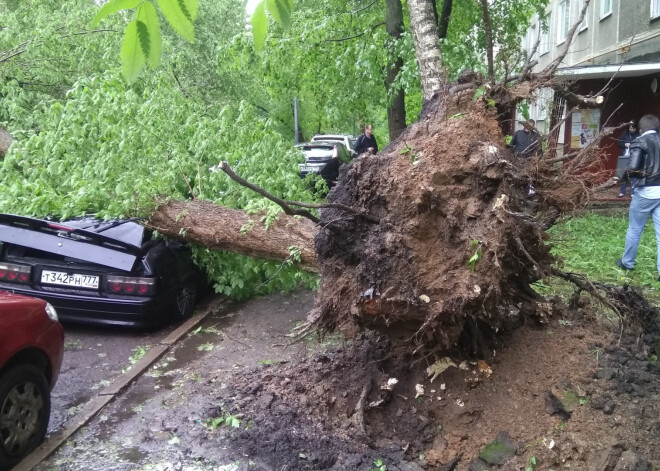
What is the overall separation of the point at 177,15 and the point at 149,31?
0.10 m

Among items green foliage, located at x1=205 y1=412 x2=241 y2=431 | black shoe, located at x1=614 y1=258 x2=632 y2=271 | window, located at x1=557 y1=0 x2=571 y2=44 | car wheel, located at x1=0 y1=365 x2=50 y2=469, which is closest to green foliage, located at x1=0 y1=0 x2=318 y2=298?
green foliage, located at x1=205 y1=412 x2=241 y2=431

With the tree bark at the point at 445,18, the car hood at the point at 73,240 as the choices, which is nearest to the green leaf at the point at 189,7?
the car hood at the point at 73,240

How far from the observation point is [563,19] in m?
24.6

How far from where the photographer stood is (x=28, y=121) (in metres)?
8.39

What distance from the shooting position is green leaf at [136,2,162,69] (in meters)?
1.81

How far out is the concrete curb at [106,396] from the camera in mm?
3537

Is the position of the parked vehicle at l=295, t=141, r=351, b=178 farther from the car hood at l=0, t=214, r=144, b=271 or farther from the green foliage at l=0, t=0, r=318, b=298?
the car hood at l=0, t=214, r=144, b=271

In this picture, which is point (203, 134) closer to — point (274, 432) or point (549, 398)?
point (274, 432)

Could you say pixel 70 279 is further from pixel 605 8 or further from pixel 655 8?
pixel 605 8

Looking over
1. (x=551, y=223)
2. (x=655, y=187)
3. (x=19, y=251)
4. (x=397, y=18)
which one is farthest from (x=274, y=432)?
(x=397, y=18)

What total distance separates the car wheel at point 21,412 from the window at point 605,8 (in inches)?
759

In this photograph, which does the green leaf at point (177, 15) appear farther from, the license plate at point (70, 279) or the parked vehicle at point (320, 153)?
the parked vehicle at point (320, 153)

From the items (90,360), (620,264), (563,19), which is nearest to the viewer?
(90,360)

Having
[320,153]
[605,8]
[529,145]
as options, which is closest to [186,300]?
[529,145]
